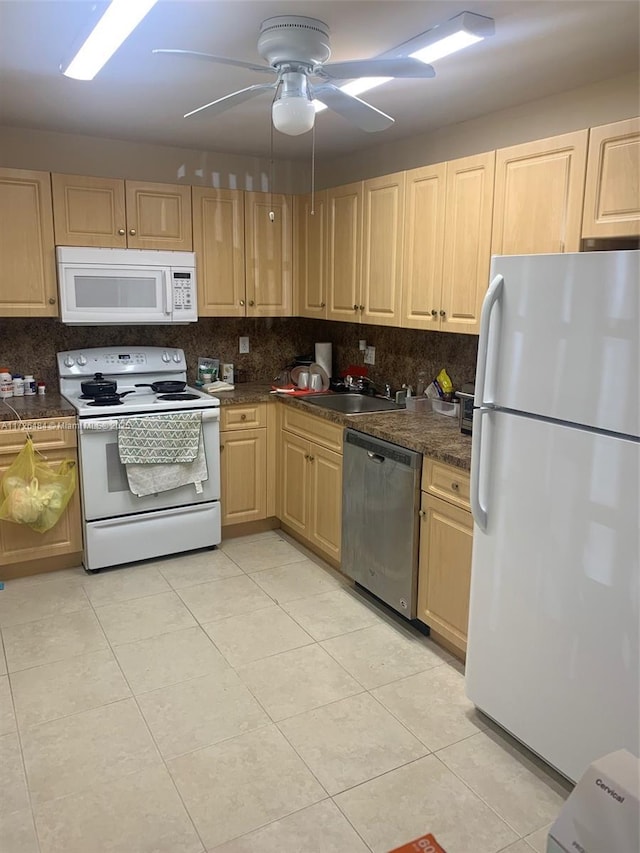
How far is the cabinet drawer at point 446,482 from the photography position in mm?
2576

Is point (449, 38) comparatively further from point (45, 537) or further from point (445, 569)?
point (45, 537)

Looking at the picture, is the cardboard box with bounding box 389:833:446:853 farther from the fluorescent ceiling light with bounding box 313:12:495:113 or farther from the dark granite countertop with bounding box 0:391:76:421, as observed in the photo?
the dark granite countertop with bounding box 0:391:76:421

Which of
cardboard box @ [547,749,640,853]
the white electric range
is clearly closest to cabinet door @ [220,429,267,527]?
the white electric range

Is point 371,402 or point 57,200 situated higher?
point 57,200

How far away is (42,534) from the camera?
11.4 feet

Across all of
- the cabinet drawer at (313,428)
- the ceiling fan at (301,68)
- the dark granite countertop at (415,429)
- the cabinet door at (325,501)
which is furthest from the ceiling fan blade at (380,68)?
the cabinet door at (325,501)

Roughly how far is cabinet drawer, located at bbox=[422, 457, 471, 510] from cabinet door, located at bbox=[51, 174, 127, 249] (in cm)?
227

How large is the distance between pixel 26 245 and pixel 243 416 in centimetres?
152

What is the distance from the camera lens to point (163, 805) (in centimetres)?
200

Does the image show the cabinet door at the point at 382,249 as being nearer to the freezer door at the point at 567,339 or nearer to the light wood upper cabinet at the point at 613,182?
the light wood upper cabinet at the point at 613,182

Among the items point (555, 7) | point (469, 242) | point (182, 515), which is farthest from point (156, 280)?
point (555, 7)

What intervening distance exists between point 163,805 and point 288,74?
7.76ft

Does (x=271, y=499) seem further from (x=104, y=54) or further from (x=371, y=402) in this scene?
(x=104, y=54)

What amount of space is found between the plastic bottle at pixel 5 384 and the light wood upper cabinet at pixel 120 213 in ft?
2.63
